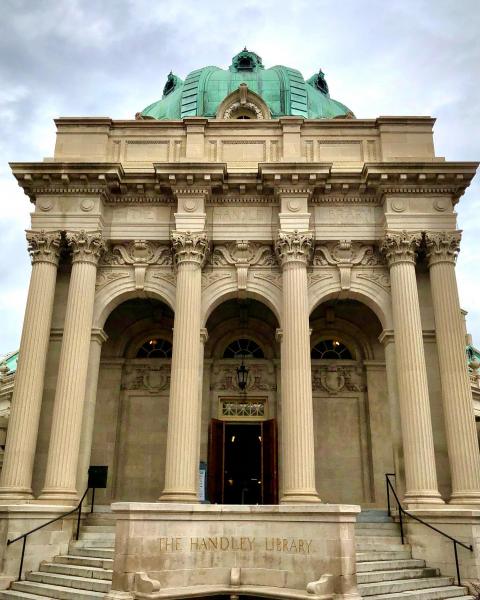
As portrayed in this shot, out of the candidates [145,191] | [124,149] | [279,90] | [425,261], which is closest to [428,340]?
[425,261]

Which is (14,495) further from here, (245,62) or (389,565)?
(245,62)

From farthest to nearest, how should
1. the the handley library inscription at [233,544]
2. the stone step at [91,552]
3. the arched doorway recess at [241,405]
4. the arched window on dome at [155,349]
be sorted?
1. the arched window on dome at [155,349]
2. the arched doorway recess at [241,405]
3. the stone step at [91,552]
4. the the handley library inscription at [233,544]

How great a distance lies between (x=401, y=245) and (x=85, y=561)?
12.1 metres

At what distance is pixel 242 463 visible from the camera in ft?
63.2

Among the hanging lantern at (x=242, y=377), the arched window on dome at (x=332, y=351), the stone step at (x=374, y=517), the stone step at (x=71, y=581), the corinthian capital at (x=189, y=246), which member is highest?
the corinthian capital at (x=189, y=246)

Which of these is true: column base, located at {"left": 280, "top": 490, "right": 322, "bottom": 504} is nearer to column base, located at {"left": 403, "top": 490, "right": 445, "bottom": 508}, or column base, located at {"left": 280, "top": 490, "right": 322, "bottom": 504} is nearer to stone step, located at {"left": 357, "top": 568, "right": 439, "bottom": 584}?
column base, located at {"left": 403, "top": 490, "right": 445, "bottom": 508}

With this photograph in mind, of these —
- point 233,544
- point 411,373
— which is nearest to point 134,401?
point 411,373

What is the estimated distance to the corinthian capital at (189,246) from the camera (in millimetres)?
17422

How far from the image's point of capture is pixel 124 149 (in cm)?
1931

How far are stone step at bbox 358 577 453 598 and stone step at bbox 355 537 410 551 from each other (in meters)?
1.34

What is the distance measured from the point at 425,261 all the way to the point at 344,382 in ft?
16.7

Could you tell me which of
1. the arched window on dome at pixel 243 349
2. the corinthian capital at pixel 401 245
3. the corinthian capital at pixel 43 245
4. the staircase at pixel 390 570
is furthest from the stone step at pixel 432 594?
the corinthian capital at pixel 43 245

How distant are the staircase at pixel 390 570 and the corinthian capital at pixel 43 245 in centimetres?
1184

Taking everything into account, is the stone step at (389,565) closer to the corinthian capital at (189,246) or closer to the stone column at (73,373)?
the stone column at (73,373)
